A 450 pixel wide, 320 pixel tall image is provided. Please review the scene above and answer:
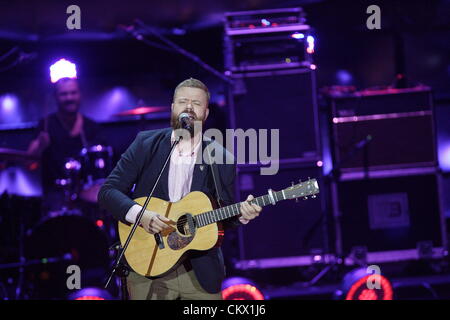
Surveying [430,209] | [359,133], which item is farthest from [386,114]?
[430,209]

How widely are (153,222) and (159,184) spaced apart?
277 mm

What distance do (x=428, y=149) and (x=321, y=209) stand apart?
122 centimetres

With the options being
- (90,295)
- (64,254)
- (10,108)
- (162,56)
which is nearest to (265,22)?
(162,56)

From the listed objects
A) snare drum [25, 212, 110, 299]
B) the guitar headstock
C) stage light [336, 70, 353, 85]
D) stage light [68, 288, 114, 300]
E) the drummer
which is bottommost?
stage light [68, 288, 114, 300]

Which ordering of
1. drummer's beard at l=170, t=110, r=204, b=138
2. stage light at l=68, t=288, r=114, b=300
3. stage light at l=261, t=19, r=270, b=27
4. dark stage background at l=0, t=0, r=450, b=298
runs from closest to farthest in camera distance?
drummer's beard at l=170, t=110, r=204, b=138
stage light at l=68, t=288, r=114, b=300
stage light at l=261, t=19, r=270, b=27
dark stage background at l=0, t=0, r=450, b=298

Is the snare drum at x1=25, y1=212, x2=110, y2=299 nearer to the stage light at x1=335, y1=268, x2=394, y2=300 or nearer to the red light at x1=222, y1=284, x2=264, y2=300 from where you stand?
the red light at x1=222, y1=284, x2=264, y2=300

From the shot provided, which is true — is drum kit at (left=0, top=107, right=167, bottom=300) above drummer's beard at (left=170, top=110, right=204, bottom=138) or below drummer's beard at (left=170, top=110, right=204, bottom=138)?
below

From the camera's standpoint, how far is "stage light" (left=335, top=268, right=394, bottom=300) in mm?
5211

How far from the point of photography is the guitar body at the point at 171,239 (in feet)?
12.8

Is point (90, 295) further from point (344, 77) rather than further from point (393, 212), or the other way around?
point (344, 77)

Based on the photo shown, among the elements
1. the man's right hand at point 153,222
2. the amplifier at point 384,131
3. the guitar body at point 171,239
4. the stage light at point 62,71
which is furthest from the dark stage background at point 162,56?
the man's right hand at point 153,222

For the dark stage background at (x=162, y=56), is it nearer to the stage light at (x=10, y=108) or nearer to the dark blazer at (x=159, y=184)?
the stage light at (x=10, y=108)

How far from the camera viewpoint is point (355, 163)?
6.45 metres

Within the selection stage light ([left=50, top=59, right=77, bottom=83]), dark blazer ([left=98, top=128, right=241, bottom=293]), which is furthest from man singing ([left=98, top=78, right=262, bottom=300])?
stage light ([left=50, top=59, right=77, bottom=83])
